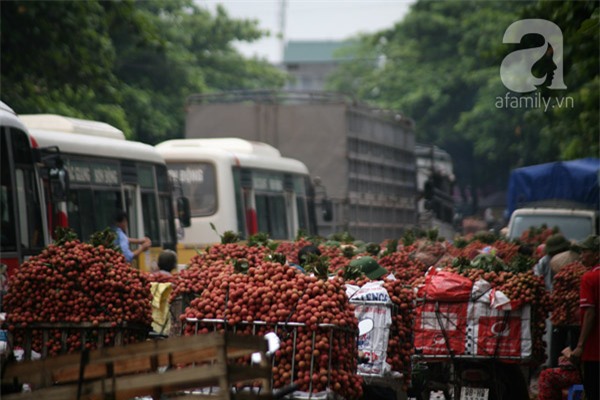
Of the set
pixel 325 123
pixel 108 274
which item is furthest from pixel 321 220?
pixel 108 274

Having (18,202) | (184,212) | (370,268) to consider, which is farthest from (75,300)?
(184,212)

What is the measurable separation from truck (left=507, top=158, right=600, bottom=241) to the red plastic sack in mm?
13649

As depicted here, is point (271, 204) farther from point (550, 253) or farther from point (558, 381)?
point (558, 381)

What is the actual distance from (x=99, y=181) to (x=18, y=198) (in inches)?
157

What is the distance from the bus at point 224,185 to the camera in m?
22.8

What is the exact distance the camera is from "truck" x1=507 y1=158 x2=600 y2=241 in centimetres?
2427

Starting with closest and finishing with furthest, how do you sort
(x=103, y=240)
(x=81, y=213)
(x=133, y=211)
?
(x=103, y=240) < (x=81, y=213) < (x=133, y=211)

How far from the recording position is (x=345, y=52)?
3369 inches

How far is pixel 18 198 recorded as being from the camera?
1410cm

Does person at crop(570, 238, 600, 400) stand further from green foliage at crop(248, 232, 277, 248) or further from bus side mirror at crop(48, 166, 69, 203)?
bus side mirror at crop(48, 166, 69, 203)

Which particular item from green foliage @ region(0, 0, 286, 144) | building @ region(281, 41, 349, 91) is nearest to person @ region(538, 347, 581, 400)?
green foliage @ region(0, 0, 286, 144)

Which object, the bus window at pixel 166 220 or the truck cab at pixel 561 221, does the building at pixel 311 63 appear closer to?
the truck cab at pixel 561 221

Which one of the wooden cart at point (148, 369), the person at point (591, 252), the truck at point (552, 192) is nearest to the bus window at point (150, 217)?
the truck at point (552, 192)

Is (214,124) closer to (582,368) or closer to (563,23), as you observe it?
(563,23)
